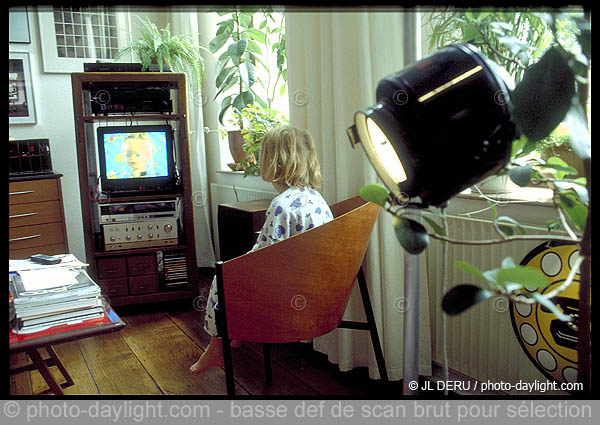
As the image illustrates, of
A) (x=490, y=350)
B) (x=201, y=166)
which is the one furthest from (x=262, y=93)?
(x=490, y=350)

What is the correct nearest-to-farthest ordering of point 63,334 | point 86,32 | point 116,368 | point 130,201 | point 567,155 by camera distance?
point 63,334
point 567,155
point 116,368
point 130,201
point 86,32

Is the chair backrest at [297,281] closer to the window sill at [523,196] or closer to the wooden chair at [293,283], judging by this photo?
the wooden chair at [293,283]

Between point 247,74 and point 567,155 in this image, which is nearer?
point 567,155

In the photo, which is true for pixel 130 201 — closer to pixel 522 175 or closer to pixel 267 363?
pixel 267 363

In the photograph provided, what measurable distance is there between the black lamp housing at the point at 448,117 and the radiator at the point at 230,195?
1823 millimetres

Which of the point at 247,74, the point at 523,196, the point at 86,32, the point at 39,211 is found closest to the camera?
the point at 523,196

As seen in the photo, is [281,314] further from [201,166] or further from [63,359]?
[201,166]

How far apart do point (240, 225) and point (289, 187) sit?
0.65 meters

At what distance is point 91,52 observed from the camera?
3.01 meters

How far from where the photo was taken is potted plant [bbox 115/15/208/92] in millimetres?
2773

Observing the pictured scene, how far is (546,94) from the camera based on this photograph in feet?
3.09

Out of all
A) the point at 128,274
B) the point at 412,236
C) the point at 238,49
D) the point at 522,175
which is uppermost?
the point at 238,49

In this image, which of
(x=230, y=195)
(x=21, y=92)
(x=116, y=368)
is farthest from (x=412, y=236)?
(x=230, y=195)
